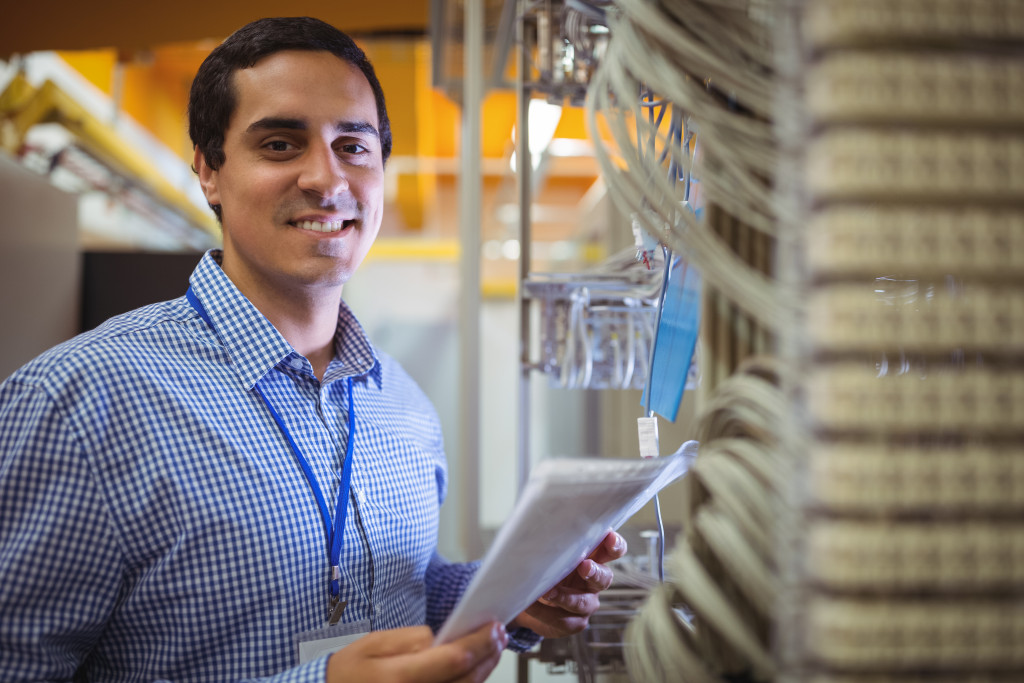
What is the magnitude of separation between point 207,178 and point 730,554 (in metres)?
1.10

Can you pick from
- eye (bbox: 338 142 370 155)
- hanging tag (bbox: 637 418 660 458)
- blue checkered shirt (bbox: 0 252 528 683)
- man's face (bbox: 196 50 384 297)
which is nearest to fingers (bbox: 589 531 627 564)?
hanging tag (bbox: 637 418 660 458)

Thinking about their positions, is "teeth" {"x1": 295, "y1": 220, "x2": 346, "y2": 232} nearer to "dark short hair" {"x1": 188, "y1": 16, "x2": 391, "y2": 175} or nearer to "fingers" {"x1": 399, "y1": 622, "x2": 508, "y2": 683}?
"dark short hair" {"x1": 188, "y1": 16, "x2": 391, "y2": 175}

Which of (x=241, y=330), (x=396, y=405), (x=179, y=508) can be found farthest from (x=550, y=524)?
(x=396, y=405)

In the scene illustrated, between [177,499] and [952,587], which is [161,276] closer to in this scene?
[177,499]

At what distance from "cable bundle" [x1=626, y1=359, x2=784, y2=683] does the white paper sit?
8 centimetres

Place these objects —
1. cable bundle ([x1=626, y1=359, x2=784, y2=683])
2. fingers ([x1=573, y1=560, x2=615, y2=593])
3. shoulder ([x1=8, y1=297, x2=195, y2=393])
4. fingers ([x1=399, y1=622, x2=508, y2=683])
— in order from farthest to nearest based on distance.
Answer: fingers ([x1=573, y1=560, x2=615, y2=593])
shoulder ([x1=8, y1=297, x2=195, y2=393])
fingers ([x1=399, y1=622, x2=508, y2=683])
cable bundle ([x1=626, y1=359, x2=784, y2=683])

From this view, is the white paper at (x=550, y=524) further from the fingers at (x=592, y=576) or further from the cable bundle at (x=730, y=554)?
the fingers at (x=592, y=576)

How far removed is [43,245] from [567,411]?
3.05 meters

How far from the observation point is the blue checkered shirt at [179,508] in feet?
2.69

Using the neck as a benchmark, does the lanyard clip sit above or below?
below

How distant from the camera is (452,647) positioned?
651 millimetres

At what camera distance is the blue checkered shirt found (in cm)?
82

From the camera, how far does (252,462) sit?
3.14ft

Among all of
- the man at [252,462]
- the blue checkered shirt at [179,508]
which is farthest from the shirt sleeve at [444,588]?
the blue checkered shirt at [179,508]
